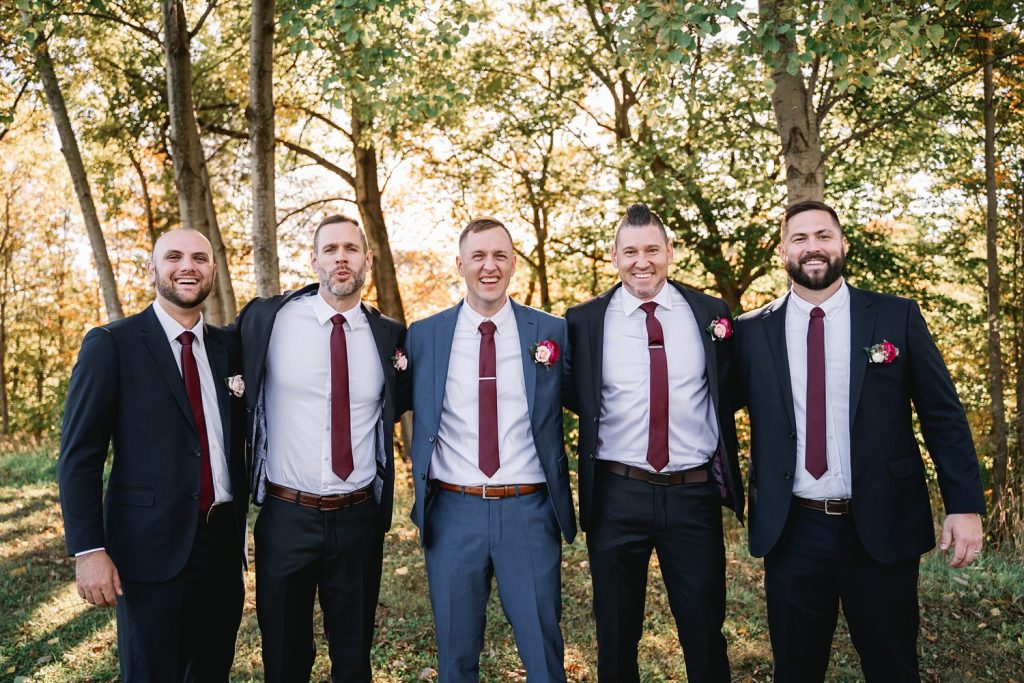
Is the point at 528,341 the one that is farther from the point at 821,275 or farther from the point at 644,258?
the point at 821,275

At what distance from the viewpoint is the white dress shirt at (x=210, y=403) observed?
3666mm

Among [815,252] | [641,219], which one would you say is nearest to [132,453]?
[641,219]

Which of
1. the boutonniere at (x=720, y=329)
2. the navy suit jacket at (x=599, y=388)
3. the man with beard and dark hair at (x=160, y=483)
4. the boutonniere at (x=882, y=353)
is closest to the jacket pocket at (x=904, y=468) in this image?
the boutonniere at (x=882, y=353)

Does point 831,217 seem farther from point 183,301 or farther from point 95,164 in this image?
point 95,164

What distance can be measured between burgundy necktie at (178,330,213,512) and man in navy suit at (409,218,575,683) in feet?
3.15

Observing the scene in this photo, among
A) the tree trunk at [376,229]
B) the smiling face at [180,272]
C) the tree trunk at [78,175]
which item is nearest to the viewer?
the smiling face at [180,272]

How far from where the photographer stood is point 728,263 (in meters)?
13.7

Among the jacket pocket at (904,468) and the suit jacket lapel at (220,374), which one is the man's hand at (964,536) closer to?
the jacket pocket at (904,468)

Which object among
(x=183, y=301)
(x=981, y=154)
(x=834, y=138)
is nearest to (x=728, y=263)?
(x=834, y=138)

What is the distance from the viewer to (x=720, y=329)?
12.8ft

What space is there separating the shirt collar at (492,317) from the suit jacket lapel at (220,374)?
119cm

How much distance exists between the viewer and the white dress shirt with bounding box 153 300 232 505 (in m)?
3.67

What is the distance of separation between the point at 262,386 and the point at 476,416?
108 cm

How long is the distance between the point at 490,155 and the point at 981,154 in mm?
9240
